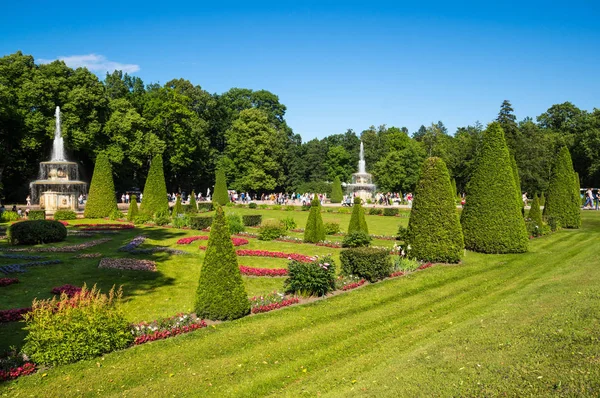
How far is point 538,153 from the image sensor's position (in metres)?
57.9

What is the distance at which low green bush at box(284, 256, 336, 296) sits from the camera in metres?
11.8

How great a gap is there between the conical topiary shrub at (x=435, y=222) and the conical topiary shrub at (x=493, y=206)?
7.32 ft

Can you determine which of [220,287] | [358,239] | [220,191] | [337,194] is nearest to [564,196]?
[358,239]

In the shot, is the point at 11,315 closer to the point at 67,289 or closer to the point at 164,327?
the point at 67,289

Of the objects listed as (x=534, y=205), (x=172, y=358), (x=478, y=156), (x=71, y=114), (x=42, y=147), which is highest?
(x=71, y=114)

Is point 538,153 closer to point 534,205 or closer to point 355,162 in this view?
point 355,162

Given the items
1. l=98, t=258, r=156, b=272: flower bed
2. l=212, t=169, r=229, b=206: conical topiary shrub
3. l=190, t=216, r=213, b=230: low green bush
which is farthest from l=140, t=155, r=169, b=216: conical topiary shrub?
l=98, t=258, r=156, b=272: flower bed

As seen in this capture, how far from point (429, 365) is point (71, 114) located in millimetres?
45582

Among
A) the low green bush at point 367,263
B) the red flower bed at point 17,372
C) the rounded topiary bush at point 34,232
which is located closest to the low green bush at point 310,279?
the low green bush at point 367,263

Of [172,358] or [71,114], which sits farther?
[71,114]

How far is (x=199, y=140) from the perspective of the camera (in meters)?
57.5

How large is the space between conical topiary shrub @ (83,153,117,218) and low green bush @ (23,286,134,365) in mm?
26320

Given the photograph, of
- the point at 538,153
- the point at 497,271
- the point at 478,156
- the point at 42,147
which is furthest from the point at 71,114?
the point at 538,153

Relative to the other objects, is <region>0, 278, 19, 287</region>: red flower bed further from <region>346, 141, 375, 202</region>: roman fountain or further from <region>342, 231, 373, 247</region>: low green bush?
<region>346, 141, 375, 202</region>: roman fountain
